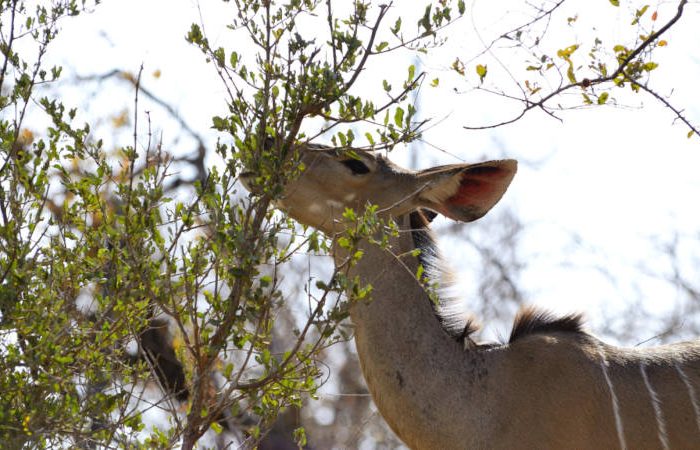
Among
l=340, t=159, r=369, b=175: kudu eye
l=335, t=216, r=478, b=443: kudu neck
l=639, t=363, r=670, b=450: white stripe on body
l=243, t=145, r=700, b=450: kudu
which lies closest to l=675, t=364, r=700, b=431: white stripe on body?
l=243, t=145, r=700, b=450: kudu

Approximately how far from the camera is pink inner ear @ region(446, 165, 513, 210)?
4.99 m

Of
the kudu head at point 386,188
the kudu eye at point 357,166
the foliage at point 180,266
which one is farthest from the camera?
the kudu eye at point 357,166

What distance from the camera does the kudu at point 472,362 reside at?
443cm

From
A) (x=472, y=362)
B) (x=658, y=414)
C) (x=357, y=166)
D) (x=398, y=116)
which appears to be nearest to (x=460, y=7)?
(x=398, y=116)

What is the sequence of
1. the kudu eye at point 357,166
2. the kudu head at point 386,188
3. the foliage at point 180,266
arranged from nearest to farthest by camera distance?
the foliage at point 180,266 → the kudu head at point 386,188 → the kudu eye at point 357,166

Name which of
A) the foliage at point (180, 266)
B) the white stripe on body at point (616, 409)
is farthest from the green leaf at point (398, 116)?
the white stripe on body at point (616, 409)

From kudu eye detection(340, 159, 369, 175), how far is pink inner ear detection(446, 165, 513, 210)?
41 centimetres

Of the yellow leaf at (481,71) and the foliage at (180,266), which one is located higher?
the yellow leaf at (481,71)

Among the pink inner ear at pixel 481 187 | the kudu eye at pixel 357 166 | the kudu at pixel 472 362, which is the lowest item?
the kudu at pixel 472 362

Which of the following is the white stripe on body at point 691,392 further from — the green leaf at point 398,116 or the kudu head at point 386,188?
the green leaf at point 398,116

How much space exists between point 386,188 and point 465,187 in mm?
357

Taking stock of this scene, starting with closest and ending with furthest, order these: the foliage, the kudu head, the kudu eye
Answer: the foliage → the kudu head → the kudu eye

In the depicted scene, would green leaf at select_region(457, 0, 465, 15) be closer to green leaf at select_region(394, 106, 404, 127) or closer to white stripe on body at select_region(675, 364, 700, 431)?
green leaf at select_region(394, 106, 404, 127)

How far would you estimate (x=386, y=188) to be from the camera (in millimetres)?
5090
